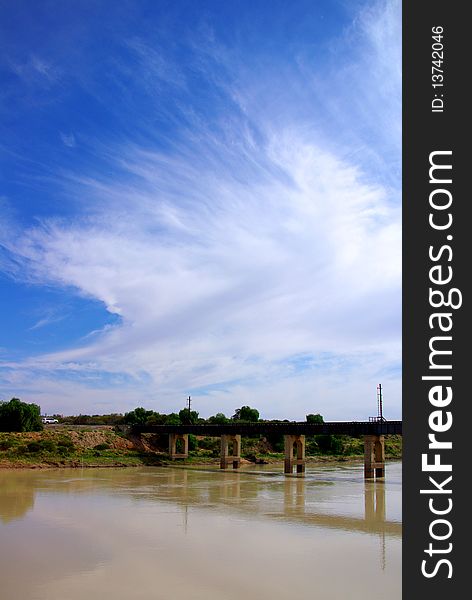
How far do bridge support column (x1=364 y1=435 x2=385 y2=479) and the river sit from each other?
11.8 meters

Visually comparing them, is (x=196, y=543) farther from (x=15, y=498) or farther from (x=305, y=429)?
(x=305, y=429)

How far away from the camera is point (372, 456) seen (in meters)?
67.9

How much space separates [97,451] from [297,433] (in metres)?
30.6

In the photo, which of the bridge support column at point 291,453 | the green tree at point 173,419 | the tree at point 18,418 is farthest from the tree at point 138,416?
the bridge support column at point 291,453

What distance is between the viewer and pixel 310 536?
1205 inches

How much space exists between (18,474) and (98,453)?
20.5 metres

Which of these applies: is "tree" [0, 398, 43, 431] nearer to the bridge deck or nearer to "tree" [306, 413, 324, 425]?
the bridge deck

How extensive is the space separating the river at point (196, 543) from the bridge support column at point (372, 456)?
11.8 m

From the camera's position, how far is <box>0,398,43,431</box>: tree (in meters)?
94.5

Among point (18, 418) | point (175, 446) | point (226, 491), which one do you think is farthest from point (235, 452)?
point (18, 418)

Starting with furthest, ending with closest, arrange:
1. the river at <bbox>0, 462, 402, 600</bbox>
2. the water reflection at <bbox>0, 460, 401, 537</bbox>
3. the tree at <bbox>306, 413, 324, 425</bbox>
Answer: the tree at <bbox>306, 413, 324, 425</bbox>
the water reflection at <bbox>0, 460, 401, 537</bbox>
the river at <bbox>0, 462, 402, 600</bbox>

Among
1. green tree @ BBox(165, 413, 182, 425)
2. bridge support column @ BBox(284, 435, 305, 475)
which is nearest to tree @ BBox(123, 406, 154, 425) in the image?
green tree @ BBox(165, 413, 182, 425)

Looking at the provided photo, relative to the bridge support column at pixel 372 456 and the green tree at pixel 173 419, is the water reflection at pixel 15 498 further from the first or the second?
the green tree at pixel 173 419

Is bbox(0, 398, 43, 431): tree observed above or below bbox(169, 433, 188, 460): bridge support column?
above
